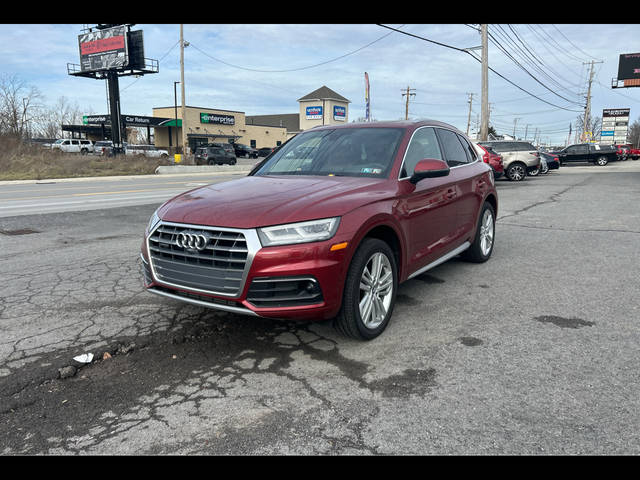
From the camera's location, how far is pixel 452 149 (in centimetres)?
558

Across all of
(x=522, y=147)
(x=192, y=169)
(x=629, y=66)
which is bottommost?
(x=192, y=169)

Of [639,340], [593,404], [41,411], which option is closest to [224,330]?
[41,411]

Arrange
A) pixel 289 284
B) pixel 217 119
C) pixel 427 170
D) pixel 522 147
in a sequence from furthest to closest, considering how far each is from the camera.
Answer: pixel 217 119 < pixel 522 147 < pixel 427 170 < pixel 289 284

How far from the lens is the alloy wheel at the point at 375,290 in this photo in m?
3.63

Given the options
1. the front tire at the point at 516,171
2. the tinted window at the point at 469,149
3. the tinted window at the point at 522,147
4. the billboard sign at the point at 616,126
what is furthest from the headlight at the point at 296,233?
the billboard sign at the point at 616,126

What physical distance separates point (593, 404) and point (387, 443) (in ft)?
4.25

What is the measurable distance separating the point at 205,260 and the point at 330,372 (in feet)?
3.80

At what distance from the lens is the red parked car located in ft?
10.5

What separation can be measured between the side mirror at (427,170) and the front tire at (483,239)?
193cm

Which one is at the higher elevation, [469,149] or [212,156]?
[469,149]

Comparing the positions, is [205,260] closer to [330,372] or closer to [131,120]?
[330,372]

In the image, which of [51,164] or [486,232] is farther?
[51,164]

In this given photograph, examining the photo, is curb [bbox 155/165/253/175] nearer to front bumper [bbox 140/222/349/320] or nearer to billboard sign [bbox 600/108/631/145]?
front bumper [bbox 140/222/349/320]

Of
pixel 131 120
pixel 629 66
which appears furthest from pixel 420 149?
pixel 629 66
